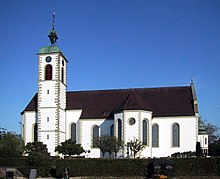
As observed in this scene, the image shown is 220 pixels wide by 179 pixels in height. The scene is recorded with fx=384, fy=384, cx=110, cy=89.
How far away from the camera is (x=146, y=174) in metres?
40.1

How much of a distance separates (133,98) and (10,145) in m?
18.3

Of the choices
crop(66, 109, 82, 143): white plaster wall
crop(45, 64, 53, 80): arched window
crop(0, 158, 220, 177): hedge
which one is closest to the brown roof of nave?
crop(66, 109, 82, 143): white plaster wall

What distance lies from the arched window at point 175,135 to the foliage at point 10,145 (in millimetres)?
22086

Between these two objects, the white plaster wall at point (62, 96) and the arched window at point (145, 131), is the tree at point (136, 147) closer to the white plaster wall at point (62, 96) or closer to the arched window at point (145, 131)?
the arched window at point (145, 131)

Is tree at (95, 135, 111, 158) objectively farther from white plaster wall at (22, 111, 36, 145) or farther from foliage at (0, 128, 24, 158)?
white plaster wall at (22, 111, 36, 145)

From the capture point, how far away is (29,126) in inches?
2398

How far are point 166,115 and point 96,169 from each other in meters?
19.3

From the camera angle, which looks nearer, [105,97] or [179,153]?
[179,153]

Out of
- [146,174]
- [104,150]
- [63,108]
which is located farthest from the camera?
[63,108]

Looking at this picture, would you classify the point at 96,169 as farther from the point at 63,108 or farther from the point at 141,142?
the point at 63,108

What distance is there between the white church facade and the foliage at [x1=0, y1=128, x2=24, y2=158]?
3.67 metres

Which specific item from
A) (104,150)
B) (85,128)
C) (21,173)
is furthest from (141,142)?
(21,173)

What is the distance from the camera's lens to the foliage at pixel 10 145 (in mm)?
49250

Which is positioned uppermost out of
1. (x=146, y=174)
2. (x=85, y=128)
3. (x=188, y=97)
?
(x=188, y=97)
